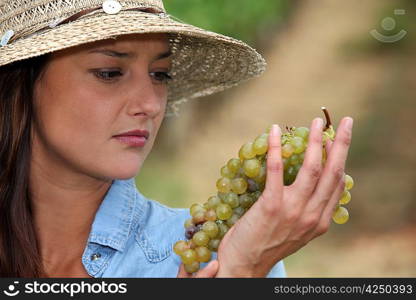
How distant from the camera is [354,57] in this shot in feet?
22.6

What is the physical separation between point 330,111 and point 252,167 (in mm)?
5051

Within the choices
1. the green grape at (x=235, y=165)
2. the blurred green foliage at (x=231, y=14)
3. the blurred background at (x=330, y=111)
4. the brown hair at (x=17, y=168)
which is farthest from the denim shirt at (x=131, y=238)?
the blurred background at (x=330, y=111)

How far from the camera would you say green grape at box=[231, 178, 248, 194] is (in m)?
1.71

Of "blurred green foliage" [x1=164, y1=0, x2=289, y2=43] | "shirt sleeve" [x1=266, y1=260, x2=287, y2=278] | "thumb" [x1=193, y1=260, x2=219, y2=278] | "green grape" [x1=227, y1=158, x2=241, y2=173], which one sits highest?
"blurred green foliage" [x1=164, y1=0, x2=289, y2=43]

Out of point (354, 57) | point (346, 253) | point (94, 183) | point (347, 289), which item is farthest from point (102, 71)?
point (354, 57)

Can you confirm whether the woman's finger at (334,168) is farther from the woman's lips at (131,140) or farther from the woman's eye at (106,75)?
the woman's eye at (106,75)

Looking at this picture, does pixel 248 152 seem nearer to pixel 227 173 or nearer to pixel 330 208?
pixel 227 173

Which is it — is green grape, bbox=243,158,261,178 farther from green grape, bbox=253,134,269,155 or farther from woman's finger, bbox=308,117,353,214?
woman's finger, bbox=308,117,353,214

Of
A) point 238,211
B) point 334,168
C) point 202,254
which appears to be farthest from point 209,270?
point 334,168

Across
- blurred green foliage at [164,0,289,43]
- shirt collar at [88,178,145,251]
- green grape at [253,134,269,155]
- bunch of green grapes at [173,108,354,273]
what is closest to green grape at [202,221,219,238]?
bunch of green grapes at [173,108,354,273]

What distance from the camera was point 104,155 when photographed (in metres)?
1.93

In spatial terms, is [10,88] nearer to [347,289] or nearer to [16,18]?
[16,18]

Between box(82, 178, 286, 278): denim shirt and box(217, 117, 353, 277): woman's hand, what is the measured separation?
0.31 m

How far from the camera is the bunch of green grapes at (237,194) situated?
1656mm
